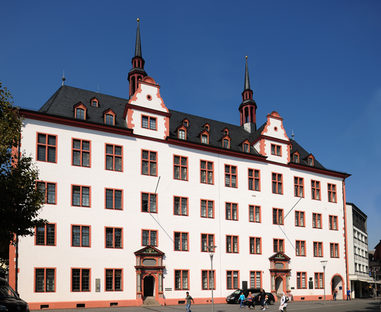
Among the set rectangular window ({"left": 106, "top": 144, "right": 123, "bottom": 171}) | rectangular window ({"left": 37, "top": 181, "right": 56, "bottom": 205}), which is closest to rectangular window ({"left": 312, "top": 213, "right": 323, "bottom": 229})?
rectangular window ({"left": 106, "top": 144, "right": 123, "bottom": 171})

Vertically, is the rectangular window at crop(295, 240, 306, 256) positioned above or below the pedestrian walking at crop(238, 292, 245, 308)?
above

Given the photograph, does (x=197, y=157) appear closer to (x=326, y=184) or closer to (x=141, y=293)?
(x=141, y=293)

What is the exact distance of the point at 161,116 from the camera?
154 ft

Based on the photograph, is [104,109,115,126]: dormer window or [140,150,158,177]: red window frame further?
[140,150,158,177]: red window frame

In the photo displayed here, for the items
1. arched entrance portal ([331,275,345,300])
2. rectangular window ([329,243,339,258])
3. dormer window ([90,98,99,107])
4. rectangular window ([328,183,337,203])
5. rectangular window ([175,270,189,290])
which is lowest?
arched entrance portal ([331,275,345,300])

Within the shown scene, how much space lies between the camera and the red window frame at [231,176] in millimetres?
50531

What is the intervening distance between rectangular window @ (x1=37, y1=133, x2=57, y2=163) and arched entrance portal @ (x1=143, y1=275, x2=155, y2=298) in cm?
1440

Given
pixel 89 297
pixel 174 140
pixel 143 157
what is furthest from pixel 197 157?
pixel 89 297

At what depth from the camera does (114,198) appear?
139 feet

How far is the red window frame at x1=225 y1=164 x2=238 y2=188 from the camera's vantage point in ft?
166

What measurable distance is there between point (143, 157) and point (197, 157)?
662 cm

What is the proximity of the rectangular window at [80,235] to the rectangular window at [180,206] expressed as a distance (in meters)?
9.36

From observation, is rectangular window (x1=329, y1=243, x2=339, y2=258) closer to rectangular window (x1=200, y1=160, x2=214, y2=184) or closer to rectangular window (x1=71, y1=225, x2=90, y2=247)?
rectangular window (x1=200, y1=160, x2=214, y2=184)

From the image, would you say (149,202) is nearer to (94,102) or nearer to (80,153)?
(80,153)
